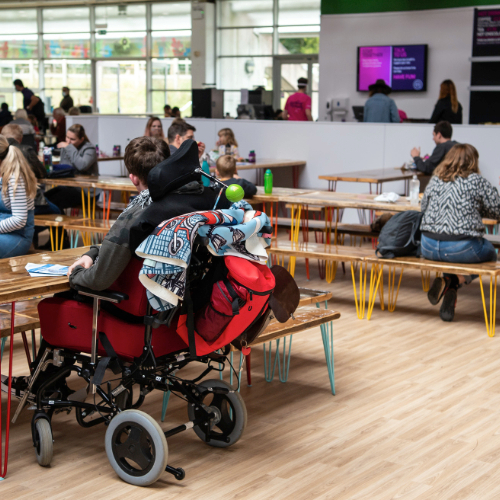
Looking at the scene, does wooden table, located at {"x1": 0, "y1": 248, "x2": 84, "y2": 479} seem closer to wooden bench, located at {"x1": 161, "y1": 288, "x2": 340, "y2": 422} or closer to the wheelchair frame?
the wheelchair frame

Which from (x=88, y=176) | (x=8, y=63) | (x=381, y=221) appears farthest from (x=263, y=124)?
(x=8, y=63)

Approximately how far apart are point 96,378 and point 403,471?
3.74 ft

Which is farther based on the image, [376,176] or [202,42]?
[202,42]


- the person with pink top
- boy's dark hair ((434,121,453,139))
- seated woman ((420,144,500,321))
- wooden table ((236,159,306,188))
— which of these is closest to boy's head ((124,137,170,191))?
seated woman ((420,144,500,321))

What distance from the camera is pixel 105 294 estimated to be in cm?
254

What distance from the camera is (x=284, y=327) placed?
3.30 meters

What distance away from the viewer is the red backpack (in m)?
2.46

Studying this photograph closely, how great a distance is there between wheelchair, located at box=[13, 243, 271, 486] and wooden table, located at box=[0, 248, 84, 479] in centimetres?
11

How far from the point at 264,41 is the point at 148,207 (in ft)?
48.1

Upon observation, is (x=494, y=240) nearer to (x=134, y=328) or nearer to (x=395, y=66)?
(x=134, y=328)

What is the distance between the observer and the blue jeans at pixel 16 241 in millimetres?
4197

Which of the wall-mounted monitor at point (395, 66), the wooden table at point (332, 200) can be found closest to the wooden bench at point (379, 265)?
the wooden table at point (332, 200)

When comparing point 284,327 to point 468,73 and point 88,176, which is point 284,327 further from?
point 468,73

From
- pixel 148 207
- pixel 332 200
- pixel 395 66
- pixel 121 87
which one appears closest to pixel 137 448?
pixel 148 207
